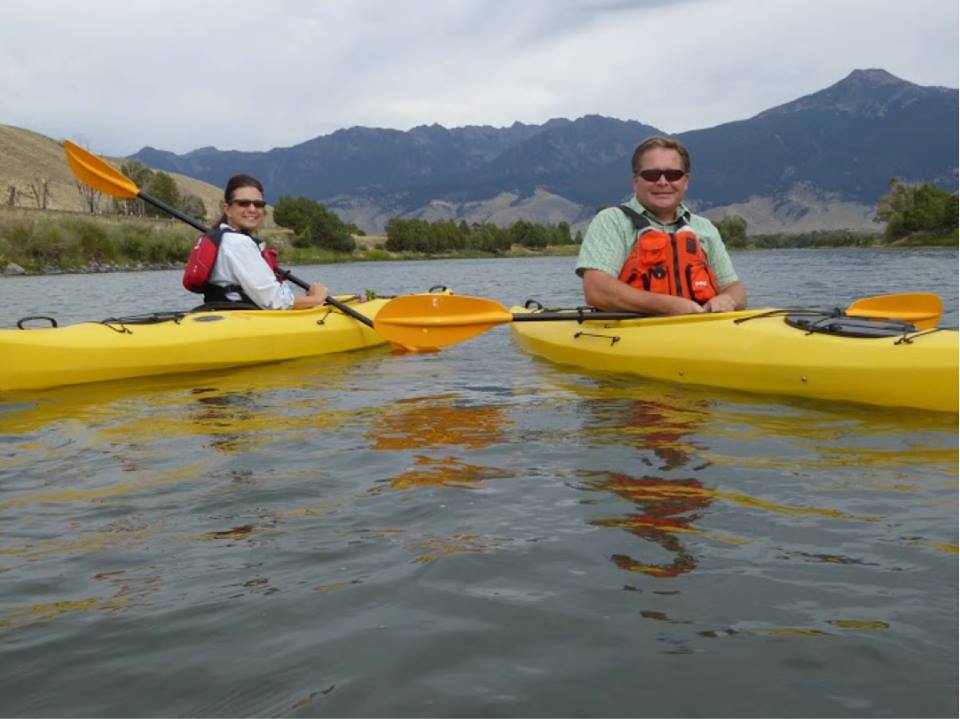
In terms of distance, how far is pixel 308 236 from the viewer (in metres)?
88.4

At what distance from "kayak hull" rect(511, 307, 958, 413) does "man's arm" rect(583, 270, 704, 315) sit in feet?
0.35

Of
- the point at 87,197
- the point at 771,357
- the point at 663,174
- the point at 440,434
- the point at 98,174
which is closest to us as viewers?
the point at 440,434

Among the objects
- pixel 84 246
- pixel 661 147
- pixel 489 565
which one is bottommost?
pixel 489 565

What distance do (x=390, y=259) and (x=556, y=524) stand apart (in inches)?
3517

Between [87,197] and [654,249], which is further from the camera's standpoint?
[87,197]

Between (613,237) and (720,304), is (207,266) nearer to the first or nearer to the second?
(613,237)

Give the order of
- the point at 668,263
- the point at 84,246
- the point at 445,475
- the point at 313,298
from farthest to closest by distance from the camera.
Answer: the point at 84,246, the point at 313,298, the point at 668,263, the point at 445,475

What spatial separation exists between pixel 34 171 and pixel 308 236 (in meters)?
50.6

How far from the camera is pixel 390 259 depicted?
91188 mm

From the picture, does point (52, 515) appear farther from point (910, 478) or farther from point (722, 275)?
point (722, 275)

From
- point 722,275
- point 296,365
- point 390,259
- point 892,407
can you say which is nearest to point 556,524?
point 892,407

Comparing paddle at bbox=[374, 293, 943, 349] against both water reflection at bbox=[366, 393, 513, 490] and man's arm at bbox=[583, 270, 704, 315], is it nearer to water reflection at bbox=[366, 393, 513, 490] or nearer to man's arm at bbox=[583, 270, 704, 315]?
man's arm at bbox=[583, 270, 704, 315]

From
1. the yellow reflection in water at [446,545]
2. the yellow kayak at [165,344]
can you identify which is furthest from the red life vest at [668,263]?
the yellow reflection in water at [446,545]

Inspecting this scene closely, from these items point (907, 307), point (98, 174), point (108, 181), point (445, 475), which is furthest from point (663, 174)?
point (98, 174)
